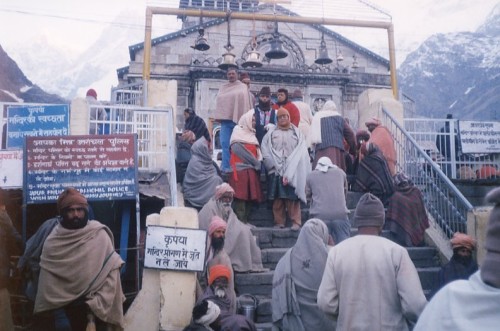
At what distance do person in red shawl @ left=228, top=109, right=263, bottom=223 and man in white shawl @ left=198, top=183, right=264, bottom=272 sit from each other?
2.97 ft

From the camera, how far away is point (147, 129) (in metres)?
9.71

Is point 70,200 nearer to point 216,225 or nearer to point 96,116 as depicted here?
point 216,225

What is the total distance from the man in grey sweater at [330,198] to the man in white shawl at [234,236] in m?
0.94

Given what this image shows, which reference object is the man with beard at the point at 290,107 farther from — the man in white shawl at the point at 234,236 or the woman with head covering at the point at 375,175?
the man in white shawl at the point at 234,236

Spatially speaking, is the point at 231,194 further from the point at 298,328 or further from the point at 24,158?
the point at 24,158

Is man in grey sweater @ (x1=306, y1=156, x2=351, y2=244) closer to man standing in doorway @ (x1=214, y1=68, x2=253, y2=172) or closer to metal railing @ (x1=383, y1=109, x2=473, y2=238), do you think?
metal railing @ (x1=383, y1=109, x2=473, y2=238)

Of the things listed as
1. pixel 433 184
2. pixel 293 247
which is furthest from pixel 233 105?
pixel 293 247

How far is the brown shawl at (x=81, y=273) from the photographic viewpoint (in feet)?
17.3

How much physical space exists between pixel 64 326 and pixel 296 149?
159 inches

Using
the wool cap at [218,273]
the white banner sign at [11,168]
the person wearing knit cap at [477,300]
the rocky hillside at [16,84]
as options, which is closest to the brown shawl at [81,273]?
the wool cap at [218,273]

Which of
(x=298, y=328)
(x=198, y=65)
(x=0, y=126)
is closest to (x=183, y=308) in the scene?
(x=298, y=328)

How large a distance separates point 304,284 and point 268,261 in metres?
1.99

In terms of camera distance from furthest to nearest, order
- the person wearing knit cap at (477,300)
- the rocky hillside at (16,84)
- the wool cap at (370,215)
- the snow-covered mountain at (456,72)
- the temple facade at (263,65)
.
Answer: the snow-covered mountain at (456,72) → the temple facade at (263,65) → the rocky hillside at (16,84) → the wool cap at (370,215) → the person wearing knit cap at (477,300)

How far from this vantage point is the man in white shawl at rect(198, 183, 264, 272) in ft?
22.5
